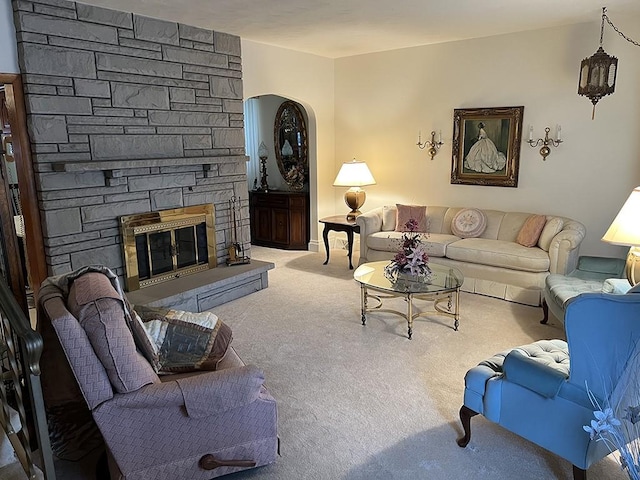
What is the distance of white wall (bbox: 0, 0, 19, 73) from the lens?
11.0 ft

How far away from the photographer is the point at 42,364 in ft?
7.32

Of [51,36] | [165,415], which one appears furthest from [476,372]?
[51,36]

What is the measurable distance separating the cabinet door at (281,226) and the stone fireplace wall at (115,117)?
6.08 feet

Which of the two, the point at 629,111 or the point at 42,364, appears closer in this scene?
the point at 42,364

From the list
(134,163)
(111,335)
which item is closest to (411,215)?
(134,163)

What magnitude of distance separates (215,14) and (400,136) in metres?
2.88

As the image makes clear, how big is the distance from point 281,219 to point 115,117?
10.6 feet

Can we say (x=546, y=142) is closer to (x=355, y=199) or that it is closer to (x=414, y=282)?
(x=355, y=199)

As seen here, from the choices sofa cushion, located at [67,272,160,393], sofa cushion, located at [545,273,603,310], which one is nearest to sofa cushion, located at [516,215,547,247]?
sofa cushion, located at [545,273,603,310]

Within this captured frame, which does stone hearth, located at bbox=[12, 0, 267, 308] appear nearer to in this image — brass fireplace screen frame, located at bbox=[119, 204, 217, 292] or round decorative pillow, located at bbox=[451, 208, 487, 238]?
brass fireplace screen frame, located at bbox=[119, 204, 217, 292]

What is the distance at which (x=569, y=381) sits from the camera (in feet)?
6.52

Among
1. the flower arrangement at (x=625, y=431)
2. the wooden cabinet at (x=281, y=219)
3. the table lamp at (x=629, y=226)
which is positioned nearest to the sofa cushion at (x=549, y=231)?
the table lamp at (x=629, y=226)

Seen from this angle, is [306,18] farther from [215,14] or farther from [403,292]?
[403,292]

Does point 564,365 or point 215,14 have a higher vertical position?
point 215,14
